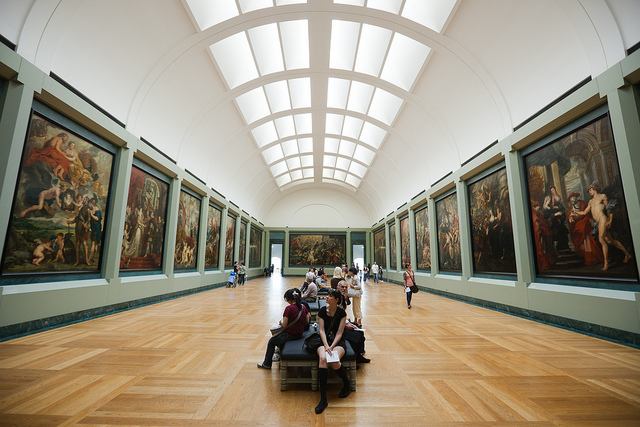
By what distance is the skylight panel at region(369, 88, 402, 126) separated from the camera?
50.6 ft

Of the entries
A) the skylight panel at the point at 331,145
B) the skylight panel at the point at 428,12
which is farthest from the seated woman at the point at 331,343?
the skylight panel at the point at 331,145

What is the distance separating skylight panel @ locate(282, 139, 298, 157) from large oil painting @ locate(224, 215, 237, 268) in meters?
6.82

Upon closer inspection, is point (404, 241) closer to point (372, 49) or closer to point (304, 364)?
point (372, 49)

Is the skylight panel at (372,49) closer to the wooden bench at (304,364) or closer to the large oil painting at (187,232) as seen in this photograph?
the large oil painting at (187,232)

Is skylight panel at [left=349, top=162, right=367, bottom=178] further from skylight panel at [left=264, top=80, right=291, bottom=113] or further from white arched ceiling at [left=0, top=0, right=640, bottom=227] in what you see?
skylight panel at [left=264, top=80, right=291, bottom=113]

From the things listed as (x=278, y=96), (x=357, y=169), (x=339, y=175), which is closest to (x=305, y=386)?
(x=278, y=96)

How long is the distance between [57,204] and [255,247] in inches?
912

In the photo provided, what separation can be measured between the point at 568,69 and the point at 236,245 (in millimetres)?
21135

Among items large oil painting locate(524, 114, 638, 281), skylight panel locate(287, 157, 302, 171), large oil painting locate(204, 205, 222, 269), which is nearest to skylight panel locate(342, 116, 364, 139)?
skylight panel locate(287, 157, 302, 171)

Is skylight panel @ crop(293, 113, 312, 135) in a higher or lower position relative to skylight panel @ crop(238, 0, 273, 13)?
higher

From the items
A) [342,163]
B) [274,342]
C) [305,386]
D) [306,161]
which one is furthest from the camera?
[306,161]

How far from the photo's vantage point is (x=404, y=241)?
2162 centimetres

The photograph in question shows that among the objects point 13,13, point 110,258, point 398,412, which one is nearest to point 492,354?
point 398,412

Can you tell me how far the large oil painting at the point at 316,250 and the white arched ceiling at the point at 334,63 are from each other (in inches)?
676
